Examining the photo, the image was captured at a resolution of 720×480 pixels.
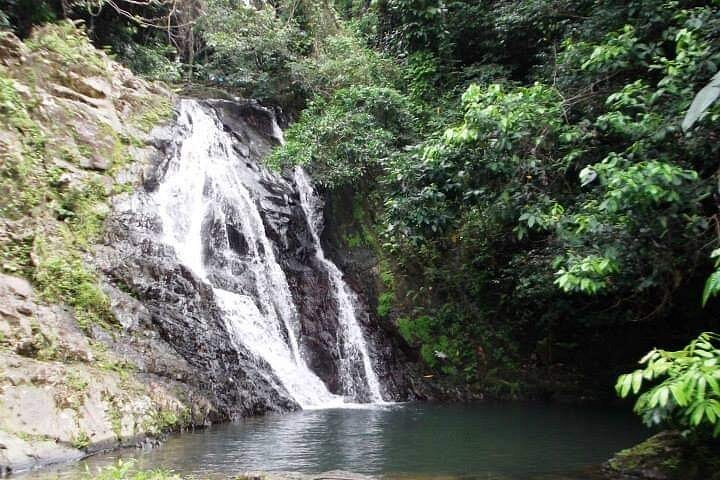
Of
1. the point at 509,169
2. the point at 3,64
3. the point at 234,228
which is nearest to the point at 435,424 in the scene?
the point at 509,169

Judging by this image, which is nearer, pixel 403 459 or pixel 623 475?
pixel 623 475

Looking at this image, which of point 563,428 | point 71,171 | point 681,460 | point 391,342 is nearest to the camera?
point 681,460

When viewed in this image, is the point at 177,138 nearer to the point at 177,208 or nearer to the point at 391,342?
the point at 177,208

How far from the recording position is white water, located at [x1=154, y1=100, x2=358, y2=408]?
12008mm

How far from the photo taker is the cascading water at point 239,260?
12109 mm

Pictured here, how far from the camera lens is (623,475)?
6.52 m

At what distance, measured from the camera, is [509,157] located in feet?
25.2

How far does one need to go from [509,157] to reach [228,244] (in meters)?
7.31

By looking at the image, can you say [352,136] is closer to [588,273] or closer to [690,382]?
[588,273]

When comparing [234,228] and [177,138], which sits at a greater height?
[177,138]

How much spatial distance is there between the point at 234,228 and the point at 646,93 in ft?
30.0

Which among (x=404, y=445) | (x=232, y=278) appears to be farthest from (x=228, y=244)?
(x=404, y=445)

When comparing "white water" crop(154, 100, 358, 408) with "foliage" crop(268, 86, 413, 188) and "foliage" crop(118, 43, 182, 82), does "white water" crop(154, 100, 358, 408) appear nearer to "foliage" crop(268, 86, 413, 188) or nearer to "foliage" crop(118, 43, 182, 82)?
"foliage" crop(268, 86, 413, 188)

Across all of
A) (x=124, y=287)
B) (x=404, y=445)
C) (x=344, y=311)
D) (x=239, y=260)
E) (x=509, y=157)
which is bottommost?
(x=404, y=445)
